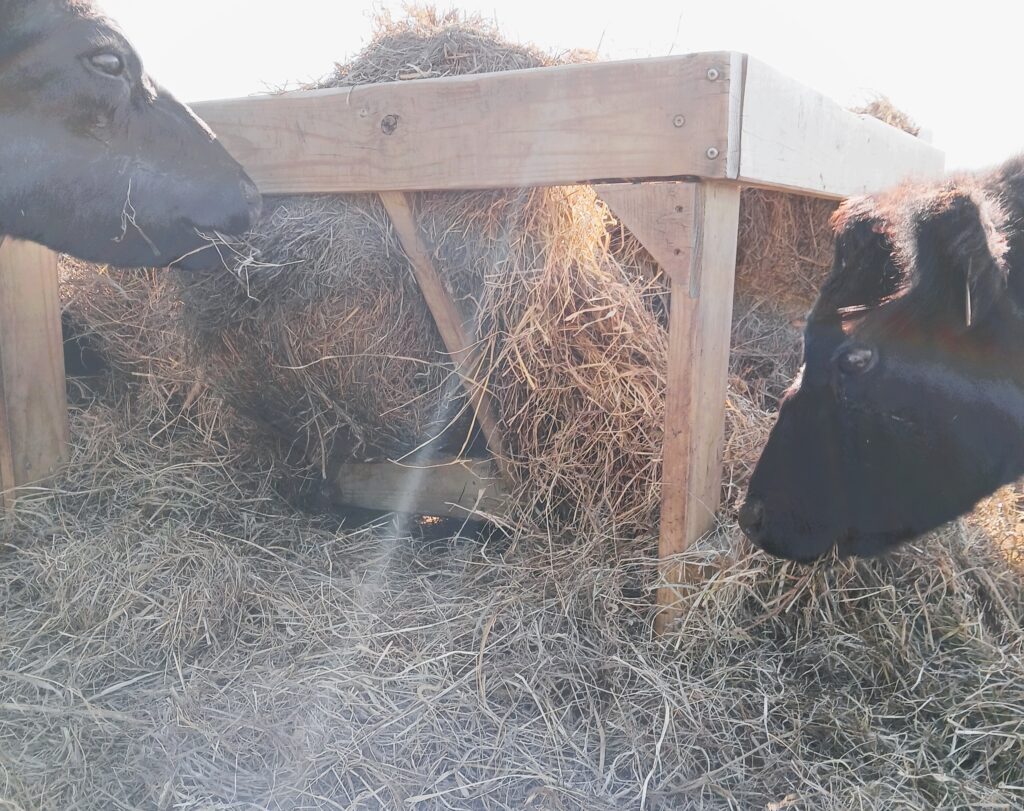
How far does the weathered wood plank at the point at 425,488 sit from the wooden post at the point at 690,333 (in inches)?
35.2

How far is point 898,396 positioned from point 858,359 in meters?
0.16

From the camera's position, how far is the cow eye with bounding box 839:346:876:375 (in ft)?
8.31

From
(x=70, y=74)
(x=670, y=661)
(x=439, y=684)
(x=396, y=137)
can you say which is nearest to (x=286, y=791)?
(x=439, y=684)

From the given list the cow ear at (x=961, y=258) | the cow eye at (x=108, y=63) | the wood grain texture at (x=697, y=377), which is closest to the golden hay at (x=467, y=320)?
the wood grain texture at (x=697, y=377)

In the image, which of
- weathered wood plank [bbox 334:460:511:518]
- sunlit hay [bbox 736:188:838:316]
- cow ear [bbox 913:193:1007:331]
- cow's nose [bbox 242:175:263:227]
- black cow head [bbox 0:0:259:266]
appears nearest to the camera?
cow ear [bbox 913:193:1007:331]

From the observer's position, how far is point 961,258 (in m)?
2.25

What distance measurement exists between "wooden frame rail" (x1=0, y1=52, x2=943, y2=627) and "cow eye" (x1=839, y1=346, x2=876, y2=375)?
18.5 inches

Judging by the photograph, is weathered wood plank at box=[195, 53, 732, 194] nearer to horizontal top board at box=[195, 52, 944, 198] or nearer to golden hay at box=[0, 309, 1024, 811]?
horizontal top board at box=[195, 52, 944, 198]

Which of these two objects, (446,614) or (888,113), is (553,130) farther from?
(888,113)

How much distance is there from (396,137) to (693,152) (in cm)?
113

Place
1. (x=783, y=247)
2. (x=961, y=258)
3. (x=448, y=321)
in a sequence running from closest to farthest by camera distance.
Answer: (x=961, y=258) < (x=448, y=321) < (x=783, y=247)

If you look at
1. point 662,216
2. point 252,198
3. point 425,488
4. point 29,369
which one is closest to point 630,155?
point 662,216

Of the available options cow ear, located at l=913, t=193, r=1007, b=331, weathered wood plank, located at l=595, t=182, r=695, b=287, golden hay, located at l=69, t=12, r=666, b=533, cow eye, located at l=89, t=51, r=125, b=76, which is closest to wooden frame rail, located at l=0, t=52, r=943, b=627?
weathered wood plank, located at l=595, t=182, r=695, b=287

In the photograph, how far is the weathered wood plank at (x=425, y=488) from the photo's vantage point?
3.79m
